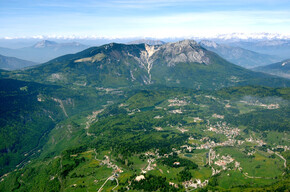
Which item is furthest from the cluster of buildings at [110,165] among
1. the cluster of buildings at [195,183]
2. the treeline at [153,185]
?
the cluster of buildings at [195,183]

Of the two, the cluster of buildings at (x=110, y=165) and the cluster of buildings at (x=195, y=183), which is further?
the cluster of buildings at (x=110, y=165)

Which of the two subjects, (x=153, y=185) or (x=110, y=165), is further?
(x=110, y=165)

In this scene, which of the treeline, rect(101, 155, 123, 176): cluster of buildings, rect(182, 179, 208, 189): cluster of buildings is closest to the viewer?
the treeline

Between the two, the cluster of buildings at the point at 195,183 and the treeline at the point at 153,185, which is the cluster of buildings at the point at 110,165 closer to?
the treeline at the point at 153,185

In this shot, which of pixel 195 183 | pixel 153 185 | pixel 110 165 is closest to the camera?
pixel 153 185

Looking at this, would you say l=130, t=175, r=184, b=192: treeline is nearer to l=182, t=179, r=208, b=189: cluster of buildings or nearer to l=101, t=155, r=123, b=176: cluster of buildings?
l=182, t=179, r=208, b=189: cluster of buildings

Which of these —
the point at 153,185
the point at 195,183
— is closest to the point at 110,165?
the point at 153,185

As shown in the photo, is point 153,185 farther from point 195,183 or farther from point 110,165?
point 110,165

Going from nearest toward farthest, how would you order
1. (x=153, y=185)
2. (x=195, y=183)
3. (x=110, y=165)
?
(x=153, y=185)
(x=195, y=183)
(x=110, y=165)

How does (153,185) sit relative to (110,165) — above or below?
above

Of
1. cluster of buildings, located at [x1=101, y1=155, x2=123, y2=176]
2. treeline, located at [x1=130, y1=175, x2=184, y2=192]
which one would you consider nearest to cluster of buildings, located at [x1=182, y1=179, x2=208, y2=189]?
treeline, located at [x1=130, y1=175, x2=184, y2=192]

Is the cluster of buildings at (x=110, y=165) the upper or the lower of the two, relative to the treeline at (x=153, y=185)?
lower
